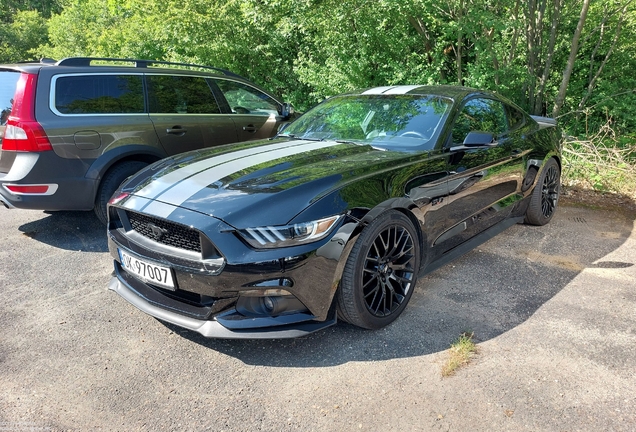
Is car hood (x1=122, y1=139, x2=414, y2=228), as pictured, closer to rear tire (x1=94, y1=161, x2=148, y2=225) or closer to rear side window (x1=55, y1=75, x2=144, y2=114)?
rear tire (x1=94, y1=161, x2=148, y2=225)

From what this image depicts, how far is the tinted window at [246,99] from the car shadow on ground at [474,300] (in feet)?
10.9

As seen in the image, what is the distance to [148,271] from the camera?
2656 mm

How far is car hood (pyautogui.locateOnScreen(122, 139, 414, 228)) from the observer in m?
2.52

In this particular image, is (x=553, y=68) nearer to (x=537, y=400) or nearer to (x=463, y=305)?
(x=463, y=305)

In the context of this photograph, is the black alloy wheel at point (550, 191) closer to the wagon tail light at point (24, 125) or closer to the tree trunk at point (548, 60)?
the tree trunk at point (548, 60)

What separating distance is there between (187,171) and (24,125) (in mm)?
1975

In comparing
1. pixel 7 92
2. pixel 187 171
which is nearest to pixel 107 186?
pixel 7 92

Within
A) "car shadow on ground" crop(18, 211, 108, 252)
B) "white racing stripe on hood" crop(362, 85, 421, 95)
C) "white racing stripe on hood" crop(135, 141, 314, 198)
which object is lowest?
"car shadow on ground" crop(18, 211, 108, 252)

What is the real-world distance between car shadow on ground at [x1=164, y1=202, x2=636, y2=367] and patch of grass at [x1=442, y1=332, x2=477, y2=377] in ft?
Answer: 0.22

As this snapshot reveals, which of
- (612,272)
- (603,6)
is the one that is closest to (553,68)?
(603,6)

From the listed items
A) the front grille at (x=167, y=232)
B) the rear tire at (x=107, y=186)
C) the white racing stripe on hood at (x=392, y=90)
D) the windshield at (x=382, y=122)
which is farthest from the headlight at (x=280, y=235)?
the rear tire at (x=107, y=186)

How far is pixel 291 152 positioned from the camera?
3.37m

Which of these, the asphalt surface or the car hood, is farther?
the car hood

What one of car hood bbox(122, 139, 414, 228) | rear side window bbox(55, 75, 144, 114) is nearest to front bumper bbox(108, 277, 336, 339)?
car hood bbox(122, 139, 414, 228)
